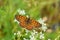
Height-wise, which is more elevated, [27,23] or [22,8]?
[22,8]

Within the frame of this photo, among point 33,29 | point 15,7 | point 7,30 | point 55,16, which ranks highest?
point 55,16

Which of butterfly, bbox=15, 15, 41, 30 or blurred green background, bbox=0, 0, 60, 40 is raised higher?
blurred green background, bbox=0, 0, 60, 40

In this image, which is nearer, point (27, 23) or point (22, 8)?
point (27, 23)

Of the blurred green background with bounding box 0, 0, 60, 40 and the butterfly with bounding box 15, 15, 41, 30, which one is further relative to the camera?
the blurred green background with bounding box 0, 0, 60, 40

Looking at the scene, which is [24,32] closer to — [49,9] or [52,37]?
[52,37]

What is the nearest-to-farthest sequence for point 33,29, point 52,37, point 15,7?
point 33,29 → point 52,37 → point 15,7

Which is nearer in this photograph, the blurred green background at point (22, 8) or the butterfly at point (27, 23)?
the butterfly at point (27, 23)

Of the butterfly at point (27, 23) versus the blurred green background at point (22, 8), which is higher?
the blurred green background at point (22, 8)

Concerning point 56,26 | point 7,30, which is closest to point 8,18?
point 7,30
